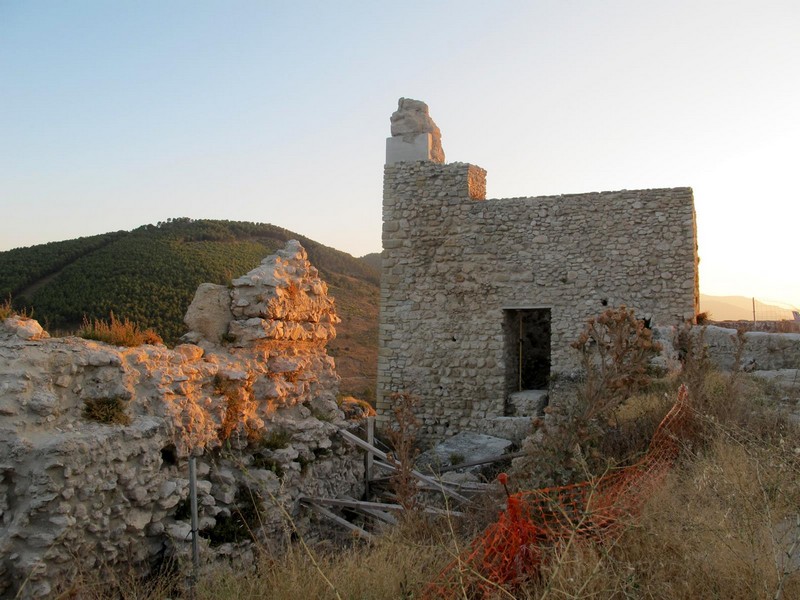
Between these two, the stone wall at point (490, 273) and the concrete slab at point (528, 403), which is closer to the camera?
the stone wall at point (490, 273)

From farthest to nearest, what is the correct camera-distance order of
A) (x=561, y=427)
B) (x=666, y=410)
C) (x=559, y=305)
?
(x=559, y=305), (x=666, y=410), (x=561, y=427)

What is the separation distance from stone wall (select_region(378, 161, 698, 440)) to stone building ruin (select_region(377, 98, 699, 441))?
19mm

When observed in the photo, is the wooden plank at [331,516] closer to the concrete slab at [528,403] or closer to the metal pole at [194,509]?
the metal pole at [194,509]

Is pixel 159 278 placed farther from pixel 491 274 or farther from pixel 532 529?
pixel 532 529

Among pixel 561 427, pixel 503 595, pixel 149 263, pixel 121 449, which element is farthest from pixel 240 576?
pixel 149 263

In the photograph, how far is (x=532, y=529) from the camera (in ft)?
13.2

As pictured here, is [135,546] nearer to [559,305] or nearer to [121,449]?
[121,449]

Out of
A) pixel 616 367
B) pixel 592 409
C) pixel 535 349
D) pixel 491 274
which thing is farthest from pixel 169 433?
pixel 535 349

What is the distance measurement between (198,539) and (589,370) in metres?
3.30

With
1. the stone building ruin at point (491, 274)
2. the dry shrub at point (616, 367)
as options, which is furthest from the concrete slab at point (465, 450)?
the dry shrub at point (616, 367)

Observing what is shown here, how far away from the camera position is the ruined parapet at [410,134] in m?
13.2

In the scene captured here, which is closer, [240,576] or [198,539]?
[240,576]

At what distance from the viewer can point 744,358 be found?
34.5 feet

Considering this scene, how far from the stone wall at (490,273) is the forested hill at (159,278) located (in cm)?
727
